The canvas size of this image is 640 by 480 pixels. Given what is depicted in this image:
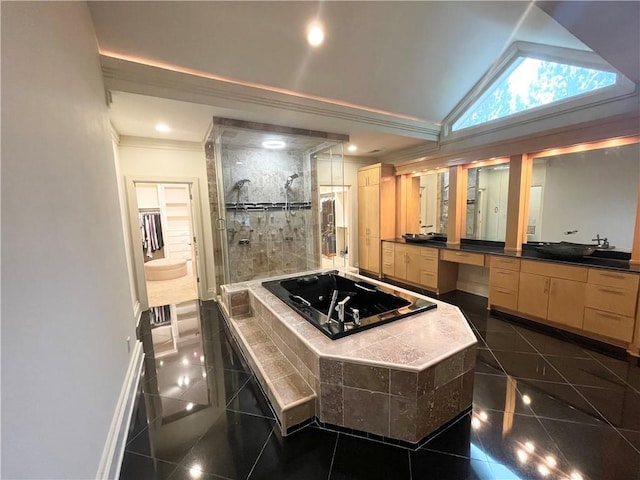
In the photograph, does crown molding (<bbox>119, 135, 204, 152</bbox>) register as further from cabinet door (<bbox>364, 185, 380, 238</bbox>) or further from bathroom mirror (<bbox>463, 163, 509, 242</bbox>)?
bathroom mirror (<bbox>463, 163, 509, 242</bbox>)

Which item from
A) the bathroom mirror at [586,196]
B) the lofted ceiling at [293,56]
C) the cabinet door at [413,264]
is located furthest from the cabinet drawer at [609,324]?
the lofted ceiling at [293,56]

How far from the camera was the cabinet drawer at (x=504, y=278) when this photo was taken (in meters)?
3.57

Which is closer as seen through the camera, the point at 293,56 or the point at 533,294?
the point at 293,56

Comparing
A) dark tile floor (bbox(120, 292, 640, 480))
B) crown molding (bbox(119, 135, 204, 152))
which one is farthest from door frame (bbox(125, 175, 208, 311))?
dark tile floor (bbox(120, 292, 640, 480))

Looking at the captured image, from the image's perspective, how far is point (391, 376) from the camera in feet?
5.51

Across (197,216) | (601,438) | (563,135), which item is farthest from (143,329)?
(563,135)

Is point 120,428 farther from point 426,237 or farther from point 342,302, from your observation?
point 426,237

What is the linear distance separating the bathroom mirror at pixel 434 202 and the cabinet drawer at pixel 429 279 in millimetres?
1008

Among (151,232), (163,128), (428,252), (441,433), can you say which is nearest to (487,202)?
(428,252)

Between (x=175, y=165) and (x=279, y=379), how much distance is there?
3585mm

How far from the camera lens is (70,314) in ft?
4.17

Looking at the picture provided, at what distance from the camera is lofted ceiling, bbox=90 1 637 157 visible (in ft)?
7.84

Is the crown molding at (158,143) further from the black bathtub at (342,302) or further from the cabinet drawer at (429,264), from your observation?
the cabinet drawer at (429,264)

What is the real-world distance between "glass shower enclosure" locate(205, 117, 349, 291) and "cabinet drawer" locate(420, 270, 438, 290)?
154cm
